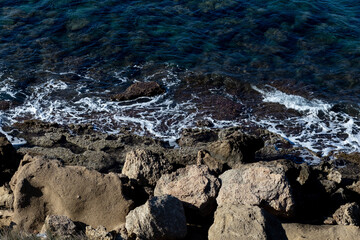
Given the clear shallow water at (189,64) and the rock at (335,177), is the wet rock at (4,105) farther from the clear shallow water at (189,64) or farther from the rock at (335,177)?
the rock at (335,177)

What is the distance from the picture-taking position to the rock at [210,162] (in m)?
8.95

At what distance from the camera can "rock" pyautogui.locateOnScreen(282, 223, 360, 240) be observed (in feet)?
23.6

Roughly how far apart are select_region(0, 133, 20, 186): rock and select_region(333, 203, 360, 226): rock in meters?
6.59

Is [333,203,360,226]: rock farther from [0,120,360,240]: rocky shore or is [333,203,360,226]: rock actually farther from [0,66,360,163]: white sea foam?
[0,66,360,163]: white sea foam

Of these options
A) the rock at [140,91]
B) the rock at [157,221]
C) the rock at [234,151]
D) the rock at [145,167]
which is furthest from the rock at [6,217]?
the rock at [140,91]

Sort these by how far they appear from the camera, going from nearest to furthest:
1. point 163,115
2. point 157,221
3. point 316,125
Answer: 1. point 157,221
2. point 316,125
3. point 163,115

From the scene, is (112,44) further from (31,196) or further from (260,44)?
(31,196)

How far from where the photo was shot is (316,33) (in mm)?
18516

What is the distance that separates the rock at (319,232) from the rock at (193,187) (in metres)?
1.36

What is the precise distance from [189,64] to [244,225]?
36.6 feet

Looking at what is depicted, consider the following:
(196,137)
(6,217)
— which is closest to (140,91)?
(196,137)

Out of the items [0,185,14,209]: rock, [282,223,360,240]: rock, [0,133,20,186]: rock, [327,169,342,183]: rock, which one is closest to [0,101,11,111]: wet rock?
[0,133,20,186]: rock

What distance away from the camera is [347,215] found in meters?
7.91

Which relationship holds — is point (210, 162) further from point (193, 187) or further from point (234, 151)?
point (193, 187)
